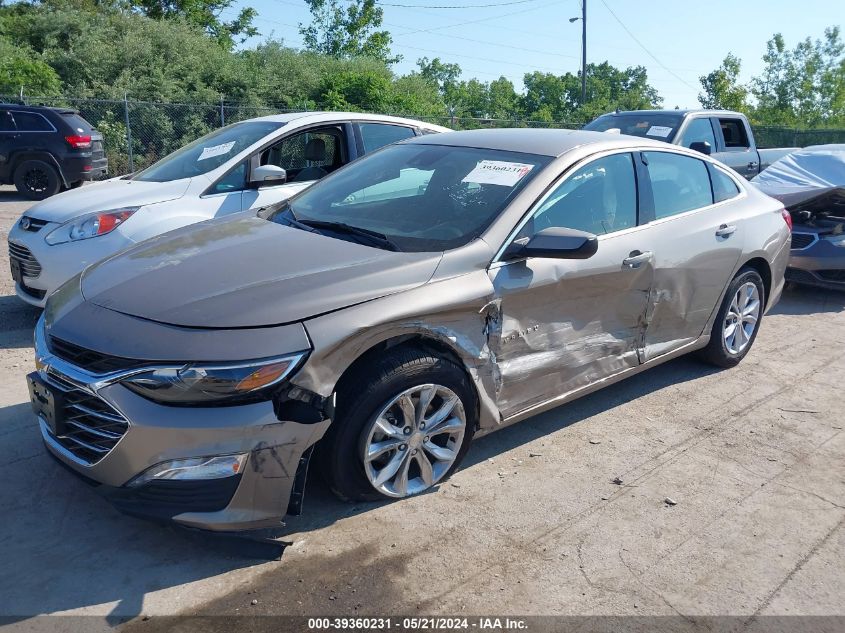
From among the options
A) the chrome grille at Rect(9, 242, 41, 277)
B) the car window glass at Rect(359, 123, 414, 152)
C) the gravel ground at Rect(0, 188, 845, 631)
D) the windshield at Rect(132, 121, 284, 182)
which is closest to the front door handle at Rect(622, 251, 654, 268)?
the gravel ground at Rect(0, 188, 845, 631)

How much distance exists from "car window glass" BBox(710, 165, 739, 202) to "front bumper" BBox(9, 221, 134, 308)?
14.0 feet

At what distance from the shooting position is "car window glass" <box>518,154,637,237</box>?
162 inches

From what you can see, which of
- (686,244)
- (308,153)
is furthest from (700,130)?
(686,244)

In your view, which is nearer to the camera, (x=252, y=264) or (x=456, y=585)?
(x=456, y=585)

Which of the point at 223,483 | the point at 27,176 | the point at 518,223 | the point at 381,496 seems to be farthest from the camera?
the point at 27,176

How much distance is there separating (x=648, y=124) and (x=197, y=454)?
31.1 ft

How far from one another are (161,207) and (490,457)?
350 centimetres

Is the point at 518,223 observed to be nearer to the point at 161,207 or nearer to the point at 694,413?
the point at 694,413

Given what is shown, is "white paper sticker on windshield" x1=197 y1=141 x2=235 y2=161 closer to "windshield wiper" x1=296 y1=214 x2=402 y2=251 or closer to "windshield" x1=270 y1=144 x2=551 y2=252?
"windshield" x1=270 y1=144 x2=551 y2=252

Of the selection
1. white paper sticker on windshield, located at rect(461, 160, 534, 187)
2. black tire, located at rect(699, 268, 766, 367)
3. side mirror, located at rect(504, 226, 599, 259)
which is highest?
white paper sticker on windshield, located at rect(461, 160, 534, 187)

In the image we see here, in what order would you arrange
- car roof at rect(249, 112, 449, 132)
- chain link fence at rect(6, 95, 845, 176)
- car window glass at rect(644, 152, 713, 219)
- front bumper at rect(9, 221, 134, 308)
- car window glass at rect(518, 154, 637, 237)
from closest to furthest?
car window glass at rect(518, 154, 637, 237) < car window glass at rect(644, 152, 713, 219) < front bumper at rect(9, 221, 134, 308) < car roof at rect(249, 112, 449, 132) < chain link fence at rect(6, 95, 845, 176)

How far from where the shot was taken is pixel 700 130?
11109mm

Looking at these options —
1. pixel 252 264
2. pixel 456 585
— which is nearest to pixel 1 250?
pixel 252 264

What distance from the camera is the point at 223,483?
9.74ft
